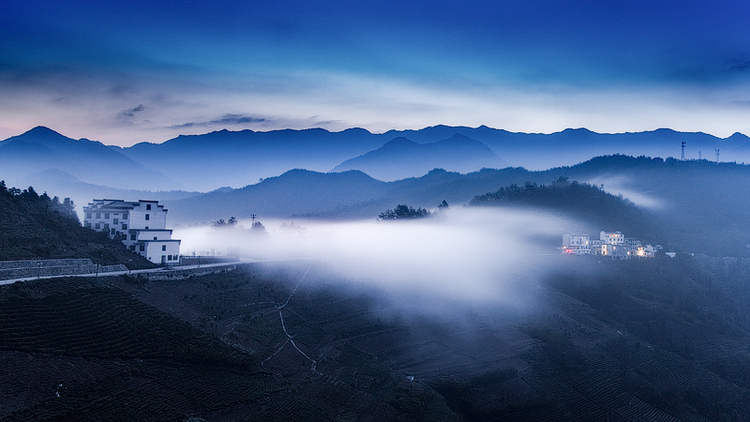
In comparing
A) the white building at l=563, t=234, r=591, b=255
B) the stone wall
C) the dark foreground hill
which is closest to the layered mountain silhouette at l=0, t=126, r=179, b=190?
the stone wall

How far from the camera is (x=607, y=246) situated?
62000 millimetres

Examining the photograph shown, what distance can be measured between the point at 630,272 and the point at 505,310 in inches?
921

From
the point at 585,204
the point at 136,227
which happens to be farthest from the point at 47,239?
the point at 585,204

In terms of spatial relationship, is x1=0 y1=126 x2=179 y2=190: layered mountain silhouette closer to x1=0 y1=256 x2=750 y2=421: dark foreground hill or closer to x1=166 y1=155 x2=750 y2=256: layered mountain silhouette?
x1=166 y1=155 x2=750 y2=256: layered mountain silhouette

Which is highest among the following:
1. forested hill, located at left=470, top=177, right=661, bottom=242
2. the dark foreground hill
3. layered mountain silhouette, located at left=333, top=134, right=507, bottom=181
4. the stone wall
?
layered mountain silhouette, located at left=333, top=134, right=507, bottom=181

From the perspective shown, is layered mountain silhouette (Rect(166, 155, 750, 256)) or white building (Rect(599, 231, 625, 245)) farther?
layered mountain silhouette (Rect(166, 155, 750, 256))

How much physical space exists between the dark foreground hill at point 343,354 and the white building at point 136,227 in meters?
4.39

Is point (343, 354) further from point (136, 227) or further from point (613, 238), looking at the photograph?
point (613, 238)

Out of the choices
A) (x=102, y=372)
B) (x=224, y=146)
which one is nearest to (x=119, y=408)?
(x=102, y=372)

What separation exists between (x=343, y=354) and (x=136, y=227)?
57.2 feet

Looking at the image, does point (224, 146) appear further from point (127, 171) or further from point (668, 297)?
point (668, 297)

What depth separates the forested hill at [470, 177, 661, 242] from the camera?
71.2 meters

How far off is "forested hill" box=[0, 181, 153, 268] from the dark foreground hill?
13.8ft

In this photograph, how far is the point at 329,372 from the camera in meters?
25.2
